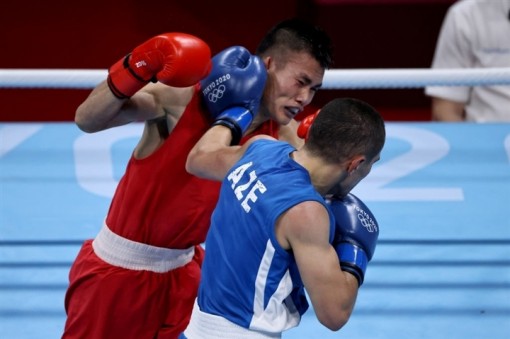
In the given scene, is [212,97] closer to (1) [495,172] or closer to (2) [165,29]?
(1) [495,172]

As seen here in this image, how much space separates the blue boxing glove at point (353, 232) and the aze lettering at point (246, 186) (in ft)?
0.86

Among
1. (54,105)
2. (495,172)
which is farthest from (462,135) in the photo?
(54,105)

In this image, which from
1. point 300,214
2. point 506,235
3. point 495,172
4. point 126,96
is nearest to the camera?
point 300,214

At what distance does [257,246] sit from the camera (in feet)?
6.72

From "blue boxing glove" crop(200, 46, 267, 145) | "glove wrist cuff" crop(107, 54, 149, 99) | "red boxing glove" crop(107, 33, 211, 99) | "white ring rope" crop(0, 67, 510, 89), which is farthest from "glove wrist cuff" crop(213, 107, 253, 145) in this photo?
"white ring rope" crop(0, 67, 510, 89)

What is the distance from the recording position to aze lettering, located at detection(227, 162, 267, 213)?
2045 mm

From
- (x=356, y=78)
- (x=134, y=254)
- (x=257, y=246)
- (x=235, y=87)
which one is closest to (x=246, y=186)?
(x=257, y=246)

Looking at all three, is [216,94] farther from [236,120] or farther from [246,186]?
[246,186]

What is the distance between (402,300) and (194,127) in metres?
1.07

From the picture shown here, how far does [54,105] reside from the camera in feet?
19.9

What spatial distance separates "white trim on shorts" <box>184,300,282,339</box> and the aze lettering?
0.29 m

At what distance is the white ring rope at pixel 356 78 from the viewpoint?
3246 mm

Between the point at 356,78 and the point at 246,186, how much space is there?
1.32 metres

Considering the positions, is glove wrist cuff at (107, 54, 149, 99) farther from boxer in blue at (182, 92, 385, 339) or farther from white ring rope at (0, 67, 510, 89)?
white ring rope at (0, 67, 510, 89)
